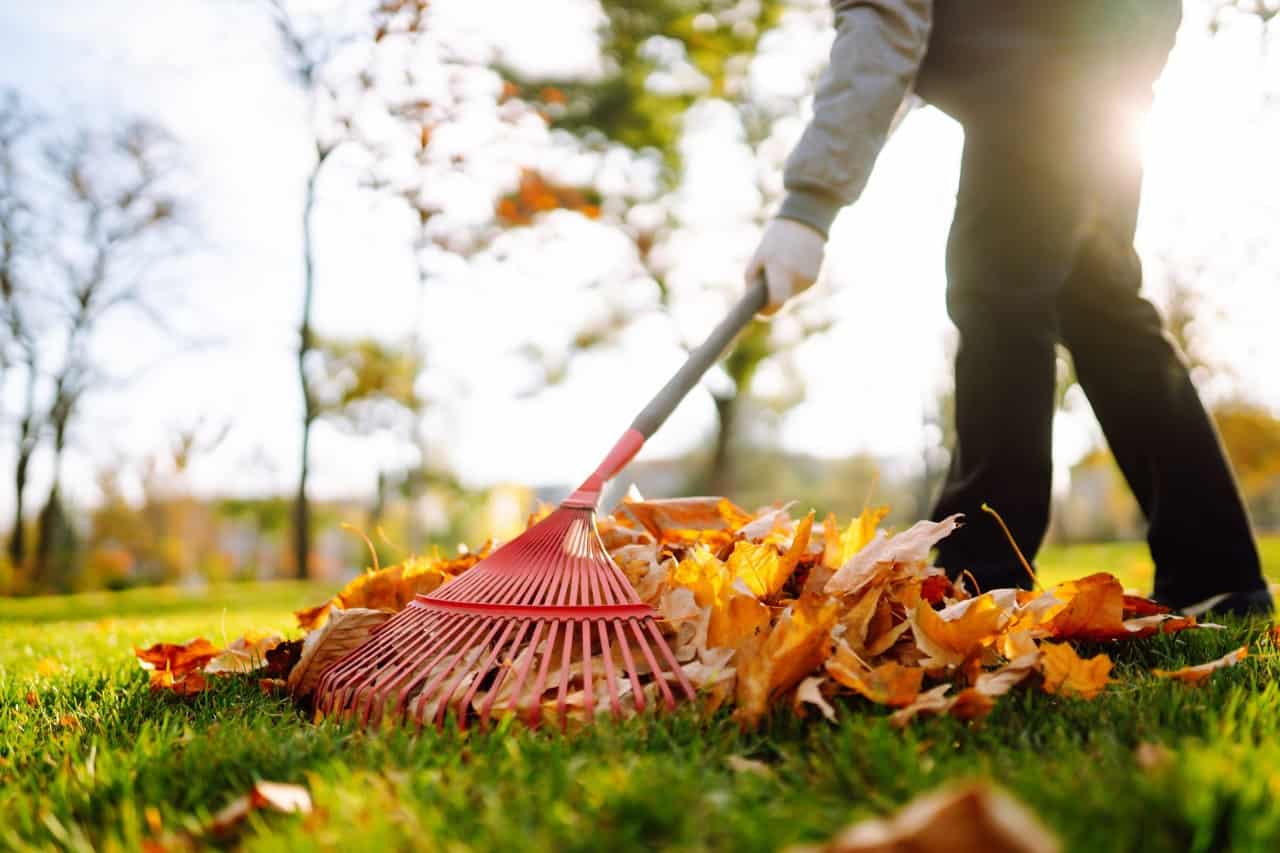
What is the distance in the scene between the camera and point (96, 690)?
2.02 meters

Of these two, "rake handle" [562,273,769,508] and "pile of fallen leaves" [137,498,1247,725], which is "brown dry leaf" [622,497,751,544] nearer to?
"pile of fallen leaves" [137,498,1247,725]

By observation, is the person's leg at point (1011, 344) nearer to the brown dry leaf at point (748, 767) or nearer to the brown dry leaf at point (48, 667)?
the brown dry leaf at point (748, 767)

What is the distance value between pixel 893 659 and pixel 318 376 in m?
17.7

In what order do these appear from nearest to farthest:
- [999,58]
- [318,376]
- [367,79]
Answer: [999,58]
[367,79]
[318,376]

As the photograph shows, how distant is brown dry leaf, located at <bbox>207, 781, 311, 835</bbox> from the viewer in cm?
106

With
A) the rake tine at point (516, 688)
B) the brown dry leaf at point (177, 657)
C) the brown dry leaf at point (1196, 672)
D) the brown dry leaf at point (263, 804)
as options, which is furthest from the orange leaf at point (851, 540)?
the brown dry leaf at point (177, 657)

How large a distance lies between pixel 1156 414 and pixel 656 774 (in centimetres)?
203

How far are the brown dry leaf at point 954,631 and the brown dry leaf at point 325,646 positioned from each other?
3.57 feet

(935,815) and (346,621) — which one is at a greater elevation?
(935,815)

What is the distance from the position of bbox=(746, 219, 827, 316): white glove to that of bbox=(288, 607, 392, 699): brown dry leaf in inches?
47.2

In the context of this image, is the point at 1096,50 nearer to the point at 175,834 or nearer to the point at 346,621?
the point at 346,621

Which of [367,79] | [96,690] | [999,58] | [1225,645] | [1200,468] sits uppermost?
[367,79]

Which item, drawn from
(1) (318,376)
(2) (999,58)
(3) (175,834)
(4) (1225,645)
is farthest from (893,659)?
(1) (318,376)

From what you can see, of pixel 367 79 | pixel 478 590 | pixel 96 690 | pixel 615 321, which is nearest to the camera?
pixel 478 590
